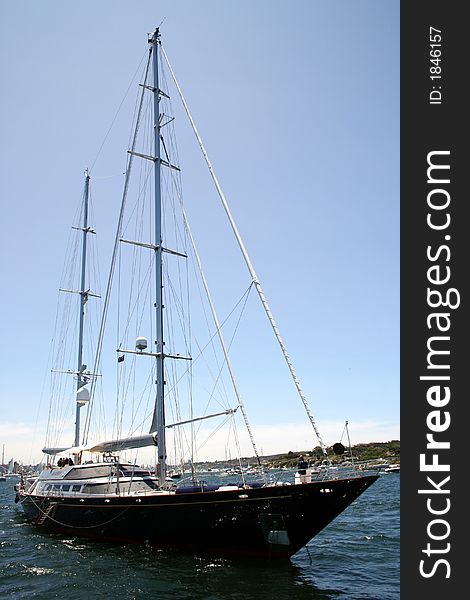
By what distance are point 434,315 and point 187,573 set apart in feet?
43.8

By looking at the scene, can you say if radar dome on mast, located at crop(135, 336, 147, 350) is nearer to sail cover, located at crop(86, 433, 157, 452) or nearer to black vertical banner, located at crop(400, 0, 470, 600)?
sail cover, located at crop(86, 433, 157, 452)

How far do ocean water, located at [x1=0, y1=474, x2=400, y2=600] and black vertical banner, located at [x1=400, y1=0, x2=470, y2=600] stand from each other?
6.99 metres

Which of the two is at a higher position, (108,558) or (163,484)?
(163,484)

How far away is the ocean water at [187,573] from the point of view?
16109 mm

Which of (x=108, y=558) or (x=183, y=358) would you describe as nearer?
(x=108, y=558)

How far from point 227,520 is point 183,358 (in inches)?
325

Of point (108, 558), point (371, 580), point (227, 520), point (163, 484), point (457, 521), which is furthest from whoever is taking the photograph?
point (163, 484)

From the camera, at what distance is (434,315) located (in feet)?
Result: 33.6

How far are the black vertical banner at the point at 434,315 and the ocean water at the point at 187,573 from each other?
699 centimetres

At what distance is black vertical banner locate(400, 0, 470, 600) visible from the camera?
9.91 metres

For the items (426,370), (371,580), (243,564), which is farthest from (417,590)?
(243,564)

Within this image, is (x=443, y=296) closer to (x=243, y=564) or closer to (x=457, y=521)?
(x=457, y=521)

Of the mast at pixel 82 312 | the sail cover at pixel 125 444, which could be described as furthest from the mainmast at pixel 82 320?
the sail cover at pixel 125 444

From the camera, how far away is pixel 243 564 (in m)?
18.8
